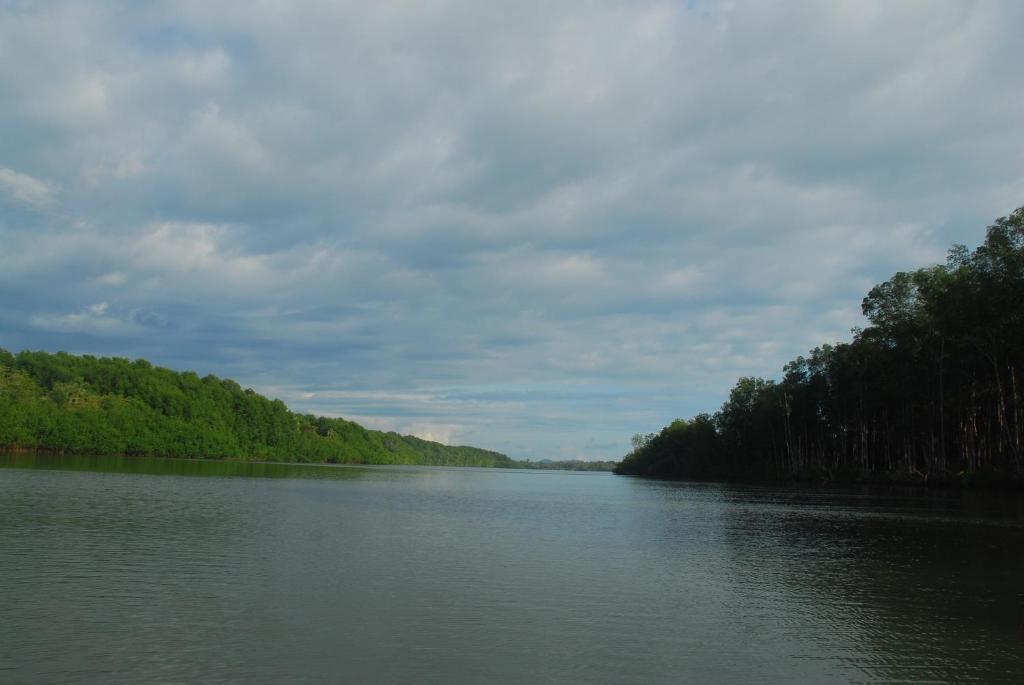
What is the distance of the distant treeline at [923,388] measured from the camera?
57312 millimetres

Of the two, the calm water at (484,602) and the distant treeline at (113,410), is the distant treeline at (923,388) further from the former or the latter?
the distant treeline at (113,410)

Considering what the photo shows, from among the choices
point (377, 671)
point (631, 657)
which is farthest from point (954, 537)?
point (377, 671)

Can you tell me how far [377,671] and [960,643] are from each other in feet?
34.0

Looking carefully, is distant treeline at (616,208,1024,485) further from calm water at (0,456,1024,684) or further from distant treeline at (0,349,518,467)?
distant treeline at (0,349,518,467)

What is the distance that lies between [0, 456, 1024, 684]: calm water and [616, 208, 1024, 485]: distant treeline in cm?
3377

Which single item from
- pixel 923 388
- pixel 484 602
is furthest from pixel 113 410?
pixel 484 602

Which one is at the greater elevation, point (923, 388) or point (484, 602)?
point (923, 388)

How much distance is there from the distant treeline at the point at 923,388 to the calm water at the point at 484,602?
33767 mm

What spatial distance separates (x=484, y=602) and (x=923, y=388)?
72.2 meters

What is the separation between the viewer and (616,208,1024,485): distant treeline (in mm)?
57312

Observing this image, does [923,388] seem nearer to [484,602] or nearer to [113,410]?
[484,602]

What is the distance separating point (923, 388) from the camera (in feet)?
240

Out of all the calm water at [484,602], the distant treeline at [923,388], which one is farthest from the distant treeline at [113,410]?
the distant treeline at [923,388]

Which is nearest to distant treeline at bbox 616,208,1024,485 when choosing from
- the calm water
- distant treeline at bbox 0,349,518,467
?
the calm water
